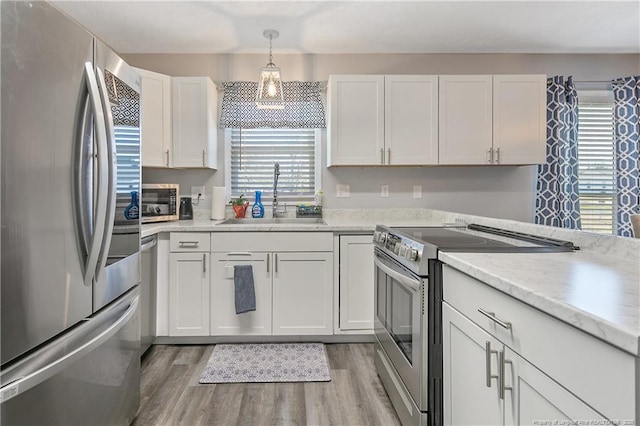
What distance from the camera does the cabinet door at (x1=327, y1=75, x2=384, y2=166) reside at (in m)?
2.87

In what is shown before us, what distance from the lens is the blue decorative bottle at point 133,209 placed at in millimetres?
1474

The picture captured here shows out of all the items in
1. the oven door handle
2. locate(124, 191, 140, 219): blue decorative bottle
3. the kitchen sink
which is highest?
locate(124, 191, 140, 219): blue decorative bottle

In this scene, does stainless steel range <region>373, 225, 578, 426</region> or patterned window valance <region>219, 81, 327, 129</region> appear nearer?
stainless steel range <region>373, 225, 578, 426</region>

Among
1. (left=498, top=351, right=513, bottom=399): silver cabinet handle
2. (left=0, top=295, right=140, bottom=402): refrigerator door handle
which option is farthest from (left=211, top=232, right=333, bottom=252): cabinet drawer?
(left=498, top=351, right=513, bottom=399): silver cabinet handle

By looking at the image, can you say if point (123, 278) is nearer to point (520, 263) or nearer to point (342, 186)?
point (520, 263)

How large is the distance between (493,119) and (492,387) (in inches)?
98.4

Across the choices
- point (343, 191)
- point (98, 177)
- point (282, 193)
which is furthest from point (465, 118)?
point (98, 177)

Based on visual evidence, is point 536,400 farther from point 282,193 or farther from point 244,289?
point 282,193

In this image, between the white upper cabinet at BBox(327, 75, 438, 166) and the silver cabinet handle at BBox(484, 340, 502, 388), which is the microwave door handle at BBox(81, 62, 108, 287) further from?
the white upper cabinet at BBox(327, 75, 438, 166)

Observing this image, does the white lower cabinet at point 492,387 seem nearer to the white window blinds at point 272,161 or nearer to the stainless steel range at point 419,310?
the stainless steel range at point 419,310

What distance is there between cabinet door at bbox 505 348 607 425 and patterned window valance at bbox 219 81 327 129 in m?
2.60

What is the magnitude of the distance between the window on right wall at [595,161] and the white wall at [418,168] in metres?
0.27

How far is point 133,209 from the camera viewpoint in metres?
1.54

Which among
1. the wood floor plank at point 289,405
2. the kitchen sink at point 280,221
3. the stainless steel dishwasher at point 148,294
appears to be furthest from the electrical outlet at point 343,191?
the wood floor plank at point 289,405
